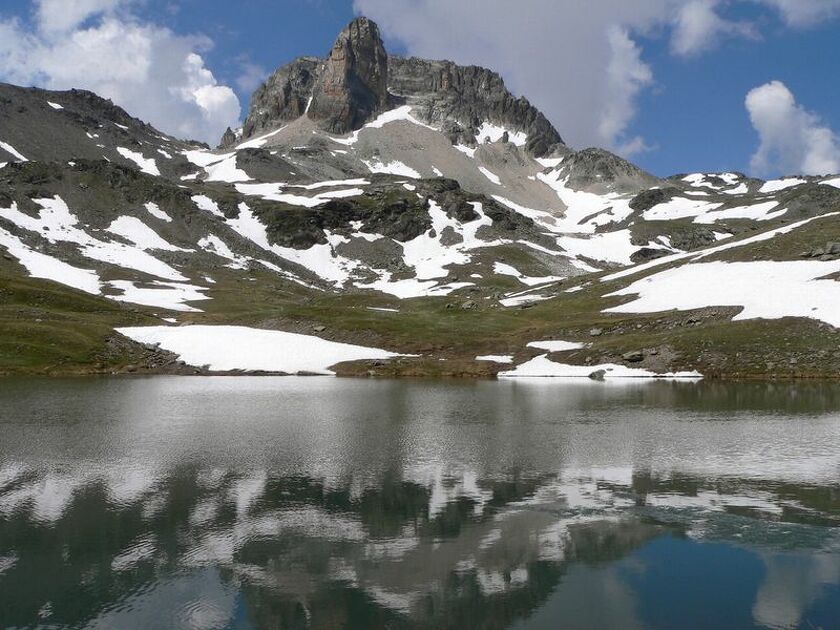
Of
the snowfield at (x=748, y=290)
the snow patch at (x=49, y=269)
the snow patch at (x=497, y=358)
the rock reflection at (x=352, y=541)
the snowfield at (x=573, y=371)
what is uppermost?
the snow patch at (x=49, y=269)

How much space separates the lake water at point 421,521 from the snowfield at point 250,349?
35.5m

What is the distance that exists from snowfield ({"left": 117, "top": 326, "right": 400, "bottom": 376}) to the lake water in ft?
117

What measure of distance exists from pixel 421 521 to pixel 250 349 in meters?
64.9

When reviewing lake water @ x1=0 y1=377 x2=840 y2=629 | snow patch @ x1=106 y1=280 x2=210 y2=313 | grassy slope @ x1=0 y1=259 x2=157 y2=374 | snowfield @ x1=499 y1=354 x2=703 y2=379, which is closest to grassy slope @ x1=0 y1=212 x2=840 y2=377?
Answer: grassy slope @ x1=0 y1=259 x2=157 y2=374

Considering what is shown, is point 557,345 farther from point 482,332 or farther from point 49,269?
point 49,269

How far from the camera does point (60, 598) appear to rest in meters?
15.4

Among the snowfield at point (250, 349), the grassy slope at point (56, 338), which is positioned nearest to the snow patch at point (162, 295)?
the grassy slope at point (56, 338)

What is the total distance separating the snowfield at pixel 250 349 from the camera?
7800 cm

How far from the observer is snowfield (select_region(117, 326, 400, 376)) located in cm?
7800

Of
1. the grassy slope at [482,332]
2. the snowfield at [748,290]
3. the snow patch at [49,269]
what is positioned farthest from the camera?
the snow patch at [49,269]

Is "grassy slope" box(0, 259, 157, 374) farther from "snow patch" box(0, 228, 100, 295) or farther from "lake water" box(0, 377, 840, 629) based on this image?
"snow patch" box(0, 228, 100, 295)

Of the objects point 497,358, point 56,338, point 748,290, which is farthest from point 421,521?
point 748,290

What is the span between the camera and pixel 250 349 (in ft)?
270

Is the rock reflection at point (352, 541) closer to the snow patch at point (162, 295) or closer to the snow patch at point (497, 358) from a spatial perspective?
the snow patch at point (497, 358)
